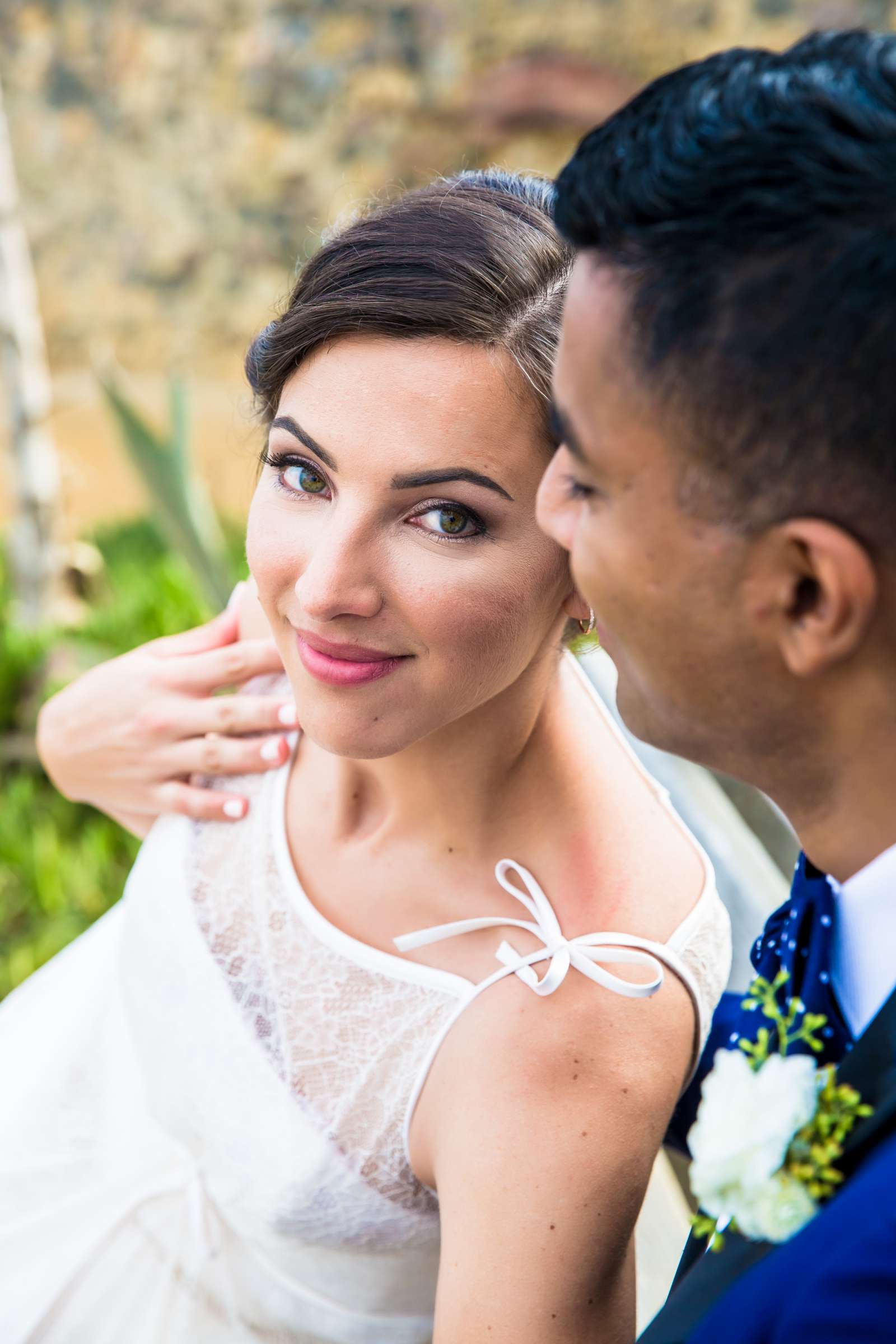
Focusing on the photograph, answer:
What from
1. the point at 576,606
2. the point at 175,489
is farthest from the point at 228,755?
the point at 175,489

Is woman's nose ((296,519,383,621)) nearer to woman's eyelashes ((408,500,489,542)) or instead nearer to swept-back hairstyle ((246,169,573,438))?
woman's eyelashes ((408,500,489,542))

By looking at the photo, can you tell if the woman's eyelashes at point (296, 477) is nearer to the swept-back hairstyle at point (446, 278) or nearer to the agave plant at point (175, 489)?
the swept-back hairstyle at point (446, 278)

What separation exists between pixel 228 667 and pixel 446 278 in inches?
34.2

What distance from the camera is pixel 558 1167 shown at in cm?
142

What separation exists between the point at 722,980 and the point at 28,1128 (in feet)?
4.16

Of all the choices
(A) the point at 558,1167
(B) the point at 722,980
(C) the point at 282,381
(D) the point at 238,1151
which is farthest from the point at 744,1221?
(C) the point at 282,381

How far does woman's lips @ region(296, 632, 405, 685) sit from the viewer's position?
59.6 inches

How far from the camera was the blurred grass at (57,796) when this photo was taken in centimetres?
365

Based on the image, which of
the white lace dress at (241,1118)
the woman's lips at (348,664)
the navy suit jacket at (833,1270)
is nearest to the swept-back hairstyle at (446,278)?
the woman's lips at (348,664)

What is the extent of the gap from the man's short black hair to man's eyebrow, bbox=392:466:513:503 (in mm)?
406

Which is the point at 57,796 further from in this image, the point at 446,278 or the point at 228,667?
the point at 446,278

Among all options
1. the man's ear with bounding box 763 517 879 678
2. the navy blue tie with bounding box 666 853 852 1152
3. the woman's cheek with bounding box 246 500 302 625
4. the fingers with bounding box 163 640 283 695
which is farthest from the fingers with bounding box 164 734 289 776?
the man's ear with bounding box 763 517 879 678

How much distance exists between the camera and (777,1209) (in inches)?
40.5

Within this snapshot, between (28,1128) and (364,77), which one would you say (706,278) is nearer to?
(28,1128)
